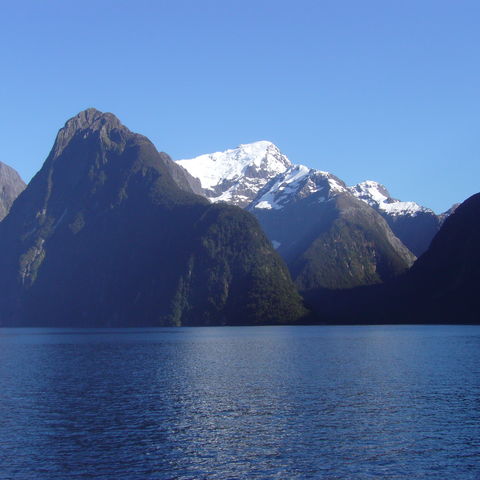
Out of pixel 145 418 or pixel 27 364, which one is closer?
pixel 145 418

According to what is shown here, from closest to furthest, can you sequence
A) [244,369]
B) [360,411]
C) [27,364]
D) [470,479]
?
[470,479], [360,411], [244,369], [27,364]

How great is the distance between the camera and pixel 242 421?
240ft

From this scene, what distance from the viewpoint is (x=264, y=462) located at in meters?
56.6

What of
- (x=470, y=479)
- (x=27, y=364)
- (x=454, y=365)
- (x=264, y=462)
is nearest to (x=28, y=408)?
(x=264, y=462)

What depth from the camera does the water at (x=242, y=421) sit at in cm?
5562

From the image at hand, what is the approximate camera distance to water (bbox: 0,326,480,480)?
55625mm

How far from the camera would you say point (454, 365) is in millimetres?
127750

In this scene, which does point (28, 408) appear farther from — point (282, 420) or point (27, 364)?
point (27, 364)

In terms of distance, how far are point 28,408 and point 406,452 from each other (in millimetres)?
43642

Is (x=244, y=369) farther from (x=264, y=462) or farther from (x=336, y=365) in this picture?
(x=264, y=462)

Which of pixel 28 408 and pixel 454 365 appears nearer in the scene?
pixel 28 408

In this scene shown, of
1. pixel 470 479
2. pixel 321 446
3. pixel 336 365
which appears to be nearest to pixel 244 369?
pixel 336 365

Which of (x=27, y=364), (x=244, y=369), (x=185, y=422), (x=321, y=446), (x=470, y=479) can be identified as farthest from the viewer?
(x=27, y=364)

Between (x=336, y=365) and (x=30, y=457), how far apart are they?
78874mm
